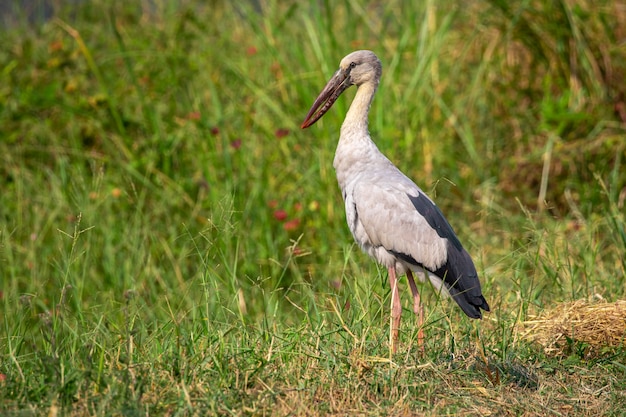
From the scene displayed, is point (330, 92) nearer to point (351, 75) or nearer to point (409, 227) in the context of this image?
point (351, 75)

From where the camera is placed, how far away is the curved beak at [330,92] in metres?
4.71

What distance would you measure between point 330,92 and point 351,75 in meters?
0.14

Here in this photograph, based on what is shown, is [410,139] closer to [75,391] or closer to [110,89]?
[110,89]

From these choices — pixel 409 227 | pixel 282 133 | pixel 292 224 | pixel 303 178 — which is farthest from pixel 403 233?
pixel 282 133

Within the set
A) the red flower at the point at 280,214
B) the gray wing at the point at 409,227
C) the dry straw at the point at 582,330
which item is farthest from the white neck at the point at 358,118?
the dry straw at the point at 582,330

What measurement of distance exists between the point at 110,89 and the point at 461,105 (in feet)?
8.40

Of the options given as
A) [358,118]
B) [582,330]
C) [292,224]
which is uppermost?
[358,118]

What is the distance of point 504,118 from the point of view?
676cm

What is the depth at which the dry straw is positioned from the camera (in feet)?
12.6

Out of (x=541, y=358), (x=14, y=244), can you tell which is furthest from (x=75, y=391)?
(x=14, y=244)

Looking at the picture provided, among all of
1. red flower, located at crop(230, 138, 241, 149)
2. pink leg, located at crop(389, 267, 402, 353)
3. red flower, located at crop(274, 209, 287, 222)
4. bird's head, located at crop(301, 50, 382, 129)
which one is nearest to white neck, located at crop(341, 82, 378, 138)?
bird's head, located at crop(301, 50, 382, 129)

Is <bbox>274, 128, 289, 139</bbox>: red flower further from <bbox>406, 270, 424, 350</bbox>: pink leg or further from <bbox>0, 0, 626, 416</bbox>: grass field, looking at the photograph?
<bbox>406, 270, 424, 350</bbox>: pink leg

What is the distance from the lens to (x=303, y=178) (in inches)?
221

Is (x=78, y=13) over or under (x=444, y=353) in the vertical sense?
over
